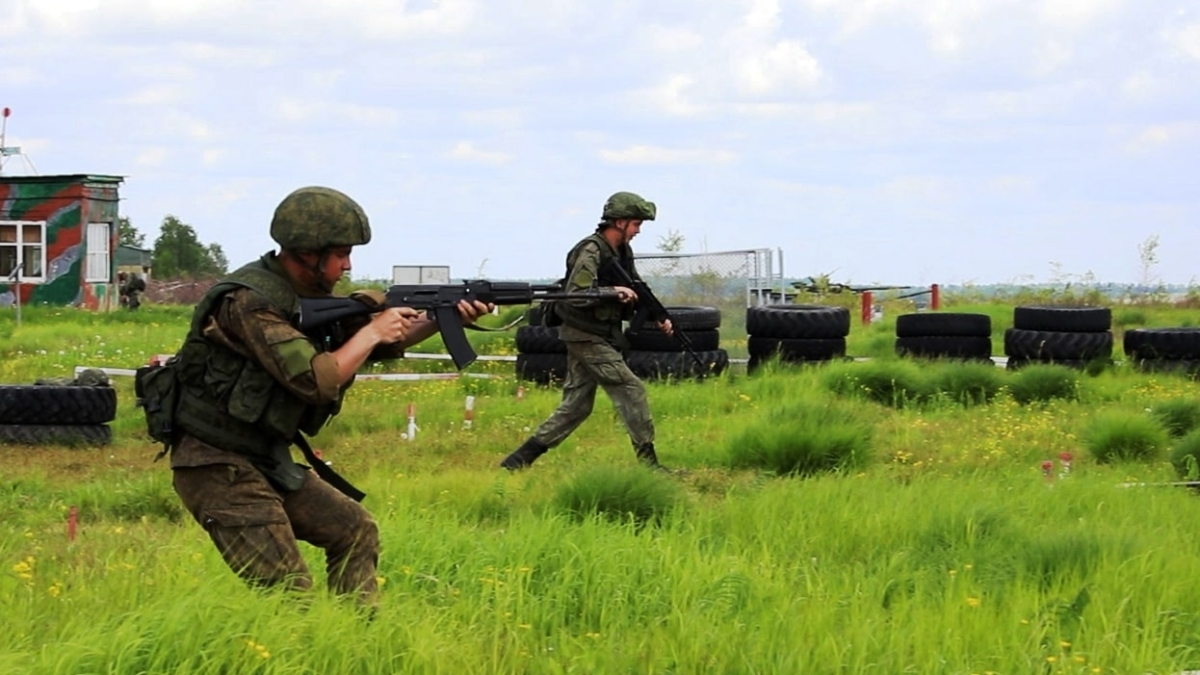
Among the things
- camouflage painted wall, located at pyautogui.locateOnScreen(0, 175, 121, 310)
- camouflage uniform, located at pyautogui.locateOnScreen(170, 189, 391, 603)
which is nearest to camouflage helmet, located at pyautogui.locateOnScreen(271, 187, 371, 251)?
camouflage uniform, located at pyautogui.locateOnScreen(170, 189, 391, 603)

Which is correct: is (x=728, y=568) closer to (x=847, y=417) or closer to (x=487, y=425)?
(x=847, y=417)

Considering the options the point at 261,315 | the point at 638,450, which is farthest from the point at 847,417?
the point at 261,315

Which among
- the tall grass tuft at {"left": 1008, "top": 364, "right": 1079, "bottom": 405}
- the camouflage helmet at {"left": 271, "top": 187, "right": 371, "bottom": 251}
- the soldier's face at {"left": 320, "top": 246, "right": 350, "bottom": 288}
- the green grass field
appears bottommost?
the green grass field

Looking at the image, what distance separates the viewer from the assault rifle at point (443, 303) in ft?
17.0

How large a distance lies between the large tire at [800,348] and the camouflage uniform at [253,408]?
443 inches

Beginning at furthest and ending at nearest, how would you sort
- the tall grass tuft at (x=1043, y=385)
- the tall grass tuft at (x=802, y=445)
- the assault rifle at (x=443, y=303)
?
the tall grass tuft at (x=1043, y=385)
the tall grass tuft at (x=802, y=445)
the assault rifle at (x=443, y=303)

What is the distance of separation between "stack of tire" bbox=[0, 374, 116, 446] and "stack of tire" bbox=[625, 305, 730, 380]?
17.4 ft

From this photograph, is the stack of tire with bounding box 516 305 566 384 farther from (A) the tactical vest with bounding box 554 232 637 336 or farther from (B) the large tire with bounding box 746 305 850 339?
(A) the tactical vest with bounding box 554 232 637 336

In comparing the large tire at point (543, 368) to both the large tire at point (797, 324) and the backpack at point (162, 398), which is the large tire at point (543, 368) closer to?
the large tire at point (797, 324)

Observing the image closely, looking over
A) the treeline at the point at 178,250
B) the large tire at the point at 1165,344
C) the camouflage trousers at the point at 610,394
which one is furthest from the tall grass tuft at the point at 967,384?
the treeline at the point at 178,250

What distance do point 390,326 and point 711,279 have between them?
13988 millimetres

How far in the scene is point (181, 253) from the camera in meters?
53.2

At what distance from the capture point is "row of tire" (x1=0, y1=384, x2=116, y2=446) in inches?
460

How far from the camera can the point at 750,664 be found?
498cm
